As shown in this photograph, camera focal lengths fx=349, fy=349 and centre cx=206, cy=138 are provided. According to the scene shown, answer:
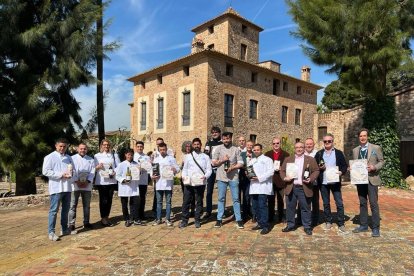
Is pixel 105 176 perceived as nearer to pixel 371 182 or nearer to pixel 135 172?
pixel 135 172

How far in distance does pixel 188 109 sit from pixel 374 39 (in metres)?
12.3

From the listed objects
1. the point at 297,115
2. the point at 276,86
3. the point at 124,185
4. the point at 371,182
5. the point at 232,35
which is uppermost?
the point at 232,35

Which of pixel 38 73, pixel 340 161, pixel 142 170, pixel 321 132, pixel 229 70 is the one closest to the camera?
pixel 340 161

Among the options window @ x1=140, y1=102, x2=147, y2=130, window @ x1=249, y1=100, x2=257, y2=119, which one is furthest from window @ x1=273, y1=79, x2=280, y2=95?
window @ x1=140, y1=102, x2=147, y2=130

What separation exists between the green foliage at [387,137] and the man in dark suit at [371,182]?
28.0 feet

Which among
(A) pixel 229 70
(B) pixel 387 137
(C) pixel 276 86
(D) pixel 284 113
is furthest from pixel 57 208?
(D) pixel 284 113

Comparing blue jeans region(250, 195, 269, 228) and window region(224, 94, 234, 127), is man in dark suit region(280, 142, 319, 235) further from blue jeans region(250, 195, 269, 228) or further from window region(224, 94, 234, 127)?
window region(224, 94, 234, 127)

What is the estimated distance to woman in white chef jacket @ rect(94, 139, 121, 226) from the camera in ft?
20.6

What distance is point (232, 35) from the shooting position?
79.8 ft

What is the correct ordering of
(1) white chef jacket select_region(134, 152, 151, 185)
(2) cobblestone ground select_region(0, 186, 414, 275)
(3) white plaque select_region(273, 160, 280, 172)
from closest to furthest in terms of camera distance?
(2) cobblestone ground select_region(0, 186, 414, 275) → (3) white plaque select_region(273, 160, 280, 172) → (1) white chef jacket select_region(134, 152, 151, 185)

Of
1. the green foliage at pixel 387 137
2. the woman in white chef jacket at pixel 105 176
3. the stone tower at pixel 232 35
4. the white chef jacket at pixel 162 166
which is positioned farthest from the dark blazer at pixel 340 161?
the stone tower at pixel 232 35

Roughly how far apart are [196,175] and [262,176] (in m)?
1.13

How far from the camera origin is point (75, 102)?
10.9 m

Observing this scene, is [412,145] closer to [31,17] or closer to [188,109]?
[188,109]
